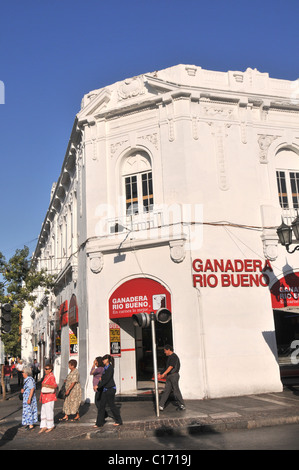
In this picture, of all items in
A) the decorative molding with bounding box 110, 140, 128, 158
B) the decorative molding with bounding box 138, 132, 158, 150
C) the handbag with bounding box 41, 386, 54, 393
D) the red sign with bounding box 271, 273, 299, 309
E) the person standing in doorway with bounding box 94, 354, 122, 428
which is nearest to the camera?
the person standing in doorway with bounding box 94, 354, 122, 428

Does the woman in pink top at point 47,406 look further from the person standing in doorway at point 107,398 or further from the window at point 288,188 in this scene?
the window at point 288,188

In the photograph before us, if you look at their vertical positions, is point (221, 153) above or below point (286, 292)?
above

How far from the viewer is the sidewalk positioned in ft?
30.7

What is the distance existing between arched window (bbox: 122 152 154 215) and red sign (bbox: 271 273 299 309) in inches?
197

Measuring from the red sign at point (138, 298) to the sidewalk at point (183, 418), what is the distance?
273 cm

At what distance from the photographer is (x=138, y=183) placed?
51.9ft

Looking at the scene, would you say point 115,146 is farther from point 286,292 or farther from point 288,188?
point 286,292

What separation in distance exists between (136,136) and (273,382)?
931 cm

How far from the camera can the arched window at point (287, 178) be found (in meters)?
16.1

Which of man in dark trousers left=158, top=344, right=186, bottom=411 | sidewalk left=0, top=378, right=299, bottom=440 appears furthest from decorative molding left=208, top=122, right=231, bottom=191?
sidewalk left=0, top=378, right=299, bottom=440

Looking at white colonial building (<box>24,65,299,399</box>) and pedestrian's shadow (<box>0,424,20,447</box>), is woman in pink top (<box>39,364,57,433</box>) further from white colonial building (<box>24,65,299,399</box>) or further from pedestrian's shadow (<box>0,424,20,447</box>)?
white colonial building (<box>24,65,299,399</box>)

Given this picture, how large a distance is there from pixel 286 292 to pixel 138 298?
16.2 ft

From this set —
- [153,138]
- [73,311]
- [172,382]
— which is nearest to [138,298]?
[172,382]
